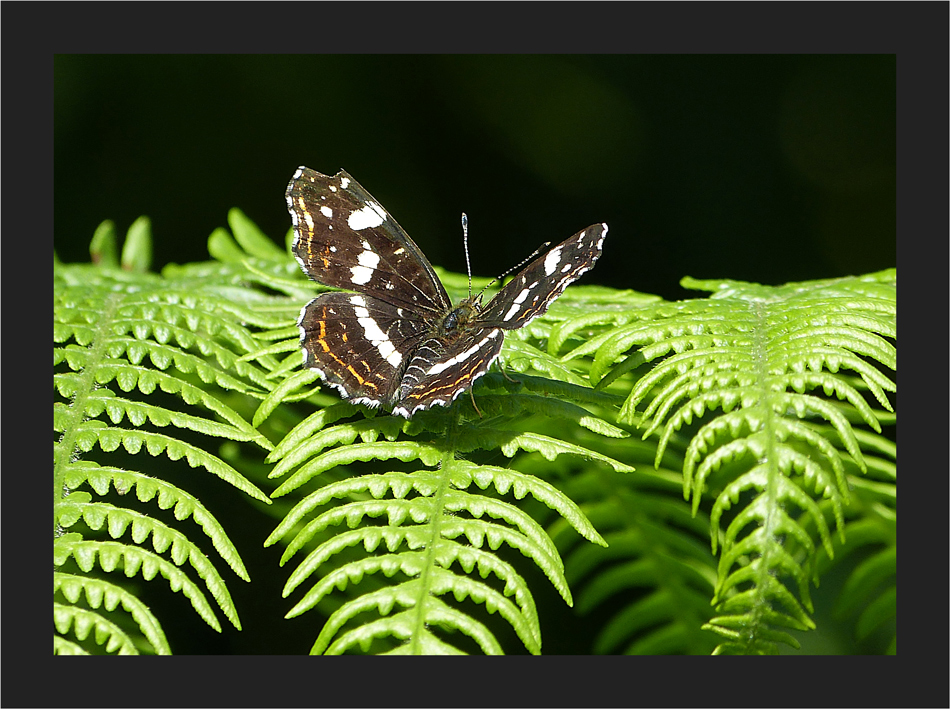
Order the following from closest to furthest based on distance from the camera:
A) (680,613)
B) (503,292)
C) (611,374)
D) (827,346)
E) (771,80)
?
(827,346) → (611,374) → (503,292) → (680,613) → (771,80)

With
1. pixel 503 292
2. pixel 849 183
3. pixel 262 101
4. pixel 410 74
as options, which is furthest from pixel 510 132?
pixel 503 292

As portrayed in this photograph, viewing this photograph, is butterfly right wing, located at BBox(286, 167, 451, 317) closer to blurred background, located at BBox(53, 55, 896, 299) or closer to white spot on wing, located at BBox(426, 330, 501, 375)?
white spot on wing, located at BBox(426, 330, 501, 375)

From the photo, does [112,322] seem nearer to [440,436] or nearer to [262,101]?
[440,436]

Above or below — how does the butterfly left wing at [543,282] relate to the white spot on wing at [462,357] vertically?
above

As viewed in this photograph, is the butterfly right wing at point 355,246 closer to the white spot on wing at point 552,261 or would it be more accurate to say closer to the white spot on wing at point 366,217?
the white spot on wing at point 366,217

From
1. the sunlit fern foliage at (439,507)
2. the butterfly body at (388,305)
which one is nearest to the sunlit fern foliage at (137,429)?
the sunlit fern foliage at (439,507)

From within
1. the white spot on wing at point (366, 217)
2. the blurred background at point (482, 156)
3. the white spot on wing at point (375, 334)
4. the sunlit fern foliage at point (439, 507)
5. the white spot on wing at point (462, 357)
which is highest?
the blurred background at point (482, 156)

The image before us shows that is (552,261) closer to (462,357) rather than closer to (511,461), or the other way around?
(462,357)
